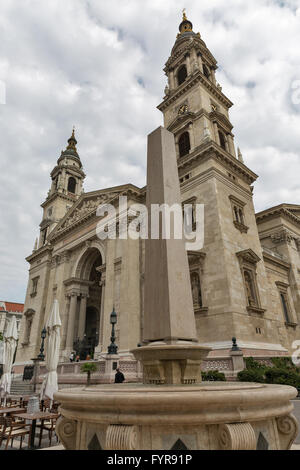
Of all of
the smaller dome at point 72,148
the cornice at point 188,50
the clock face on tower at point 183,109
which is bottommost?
the clock face on tower at point 183,109

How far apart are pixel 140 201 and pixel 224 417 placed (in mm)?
24280

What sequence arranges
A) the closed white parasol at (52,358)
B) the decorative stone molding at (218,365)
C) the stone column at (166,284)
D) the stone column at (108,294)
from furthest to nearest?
the stone column at (108,294)
the decorative stone molding at (218,365)
the closed white parasol at (52,358)
the stone column at (166,284)

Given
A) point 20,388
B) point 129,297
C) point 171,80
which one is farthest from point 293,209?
point 20,388

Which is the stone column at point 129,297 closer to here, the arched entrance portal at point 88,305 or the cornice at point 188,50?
the arched entrance portal at point 88,305

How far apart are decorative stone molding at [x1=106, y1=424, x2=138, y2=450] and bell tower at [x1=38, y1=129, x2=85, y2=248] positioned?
126 ft

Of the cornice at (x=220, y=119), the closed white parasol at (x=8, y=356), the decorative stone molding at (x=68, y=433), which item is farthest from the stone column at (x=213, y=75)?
the decorative stone molding at (x=68, y=433)

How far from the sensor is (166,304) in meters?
4.99

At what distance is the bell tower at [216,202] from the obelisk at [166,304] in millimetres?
11958

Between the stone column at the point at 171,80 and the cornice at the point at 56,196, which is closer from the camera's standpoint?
the stone column at the point at 171,80

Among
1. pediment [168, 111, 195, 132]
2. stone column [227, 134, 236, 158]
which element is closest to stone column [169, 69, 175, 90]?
pediment [168, 111, 195, 132]

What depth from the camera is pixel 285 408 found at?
11.2 ft

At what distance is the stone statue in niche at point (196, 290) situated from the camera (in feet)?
59.1

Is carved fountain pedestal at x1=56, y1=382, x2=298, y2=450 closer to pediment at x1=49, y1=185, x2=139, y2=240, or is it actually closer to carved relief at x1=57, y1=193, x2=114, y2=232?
pediment at x1=49, y1=185, x2=139, y2=240

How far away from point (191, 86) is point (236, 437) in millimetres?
29884
